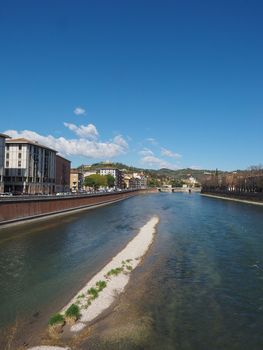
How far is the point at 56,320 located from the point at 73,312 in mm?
1003

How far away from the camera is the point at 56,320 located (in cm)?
1594

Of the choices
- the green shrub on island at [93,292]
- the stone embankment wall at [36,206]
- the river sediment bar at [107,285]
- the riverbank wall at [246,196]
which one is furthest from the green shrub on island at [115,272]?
the riverbank wall at [246,196]

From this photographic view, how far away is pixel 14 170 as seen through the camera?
108 m

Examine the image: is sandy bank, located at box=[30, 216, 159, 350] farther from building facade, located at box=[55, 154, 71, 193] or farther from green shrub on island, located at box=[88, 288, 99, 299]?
building facade, located at box=[55, 154, 71, 193]

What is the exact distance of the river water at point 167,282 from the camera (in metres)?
15.6

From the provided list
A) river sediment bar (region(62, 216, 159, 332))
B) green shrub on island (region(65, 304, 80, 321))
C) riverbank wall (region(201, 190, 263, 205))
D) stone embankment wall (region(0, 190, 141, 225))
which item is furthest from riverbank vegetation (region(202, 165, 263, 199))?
green shrub on island (region(65, 304, 80, 321))

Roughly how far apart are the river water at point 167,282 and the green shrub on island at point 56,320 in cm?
49

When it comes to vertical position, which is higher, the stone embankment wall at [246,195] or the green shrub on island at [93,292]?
the stone embankment wall at [246,195]

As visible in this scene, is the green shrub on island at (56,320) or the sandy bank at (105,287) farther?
the sandy bank at (105,287)

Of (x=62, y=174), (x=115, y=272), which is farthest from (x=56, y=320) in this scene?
(x=62, y=174)

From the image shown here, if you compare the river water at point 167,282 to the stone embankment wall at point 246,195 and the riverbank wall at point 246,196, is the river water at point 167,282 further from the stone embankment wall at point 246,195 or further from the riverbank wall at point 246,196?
the stone embankment wall at point 246,195

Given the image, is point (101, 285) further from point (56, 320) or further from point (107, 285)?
point (56, 320)

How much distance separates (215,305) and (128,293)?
4.67 metres

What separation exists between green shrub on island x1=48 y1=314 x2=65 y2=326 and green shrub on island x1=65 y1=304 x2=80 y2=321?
1.12 feet
